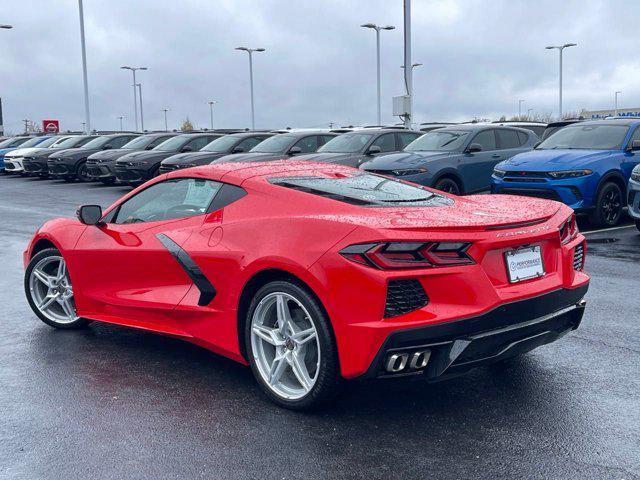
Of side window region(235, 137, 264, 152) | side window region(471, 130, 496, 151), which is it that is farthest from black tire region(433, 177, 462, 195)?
side window region(235, 137, 264, 152)

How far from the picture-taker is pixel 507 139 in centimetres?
1504

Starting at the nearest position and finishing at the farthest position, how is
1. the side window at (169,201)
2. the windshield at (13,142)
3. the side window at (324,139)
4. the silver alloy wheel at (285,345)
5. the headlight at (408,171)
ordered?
the silver alloy wheel at (285,345) < the side window at (169,201) < the headlight at (408,171) < the side window at (324,139) < the windshield at (13,142)

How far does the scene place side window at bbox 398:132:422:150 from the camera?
16594 mm

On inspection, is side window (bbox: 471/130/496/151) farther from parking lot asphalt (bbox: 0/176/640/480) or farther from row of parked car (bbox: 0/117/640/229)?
parking lot asphalt (bbox: 0/176/640/480)

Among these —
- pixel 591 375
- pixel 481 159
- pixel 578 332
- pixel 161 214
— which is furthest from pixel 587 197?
pixel 161 214

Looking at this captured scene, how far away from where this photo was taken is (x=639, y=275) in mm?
8031

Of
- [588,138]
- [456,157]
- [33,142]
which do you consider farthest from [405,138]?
[33,142]

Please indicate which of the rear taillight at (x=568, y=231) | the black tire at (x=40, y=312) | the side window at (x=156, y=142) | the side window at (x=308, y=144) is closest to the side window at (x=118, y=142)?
the side window at (x=156, y=142)

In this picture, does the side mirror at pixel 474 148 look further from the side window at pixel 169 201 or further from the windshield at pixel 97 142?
the windshield at pixel 97 142

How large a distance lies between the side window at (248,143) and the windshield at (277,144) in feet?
6.83

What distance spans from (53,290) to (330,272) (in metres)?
3.10

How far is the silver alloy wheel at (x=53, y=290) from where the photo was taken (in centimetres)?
603

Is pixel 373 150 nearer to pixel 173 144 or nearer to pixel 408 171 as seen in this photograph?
pixel 408 171

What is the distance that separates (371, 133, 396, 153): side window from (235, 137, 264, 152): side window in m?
5.33
